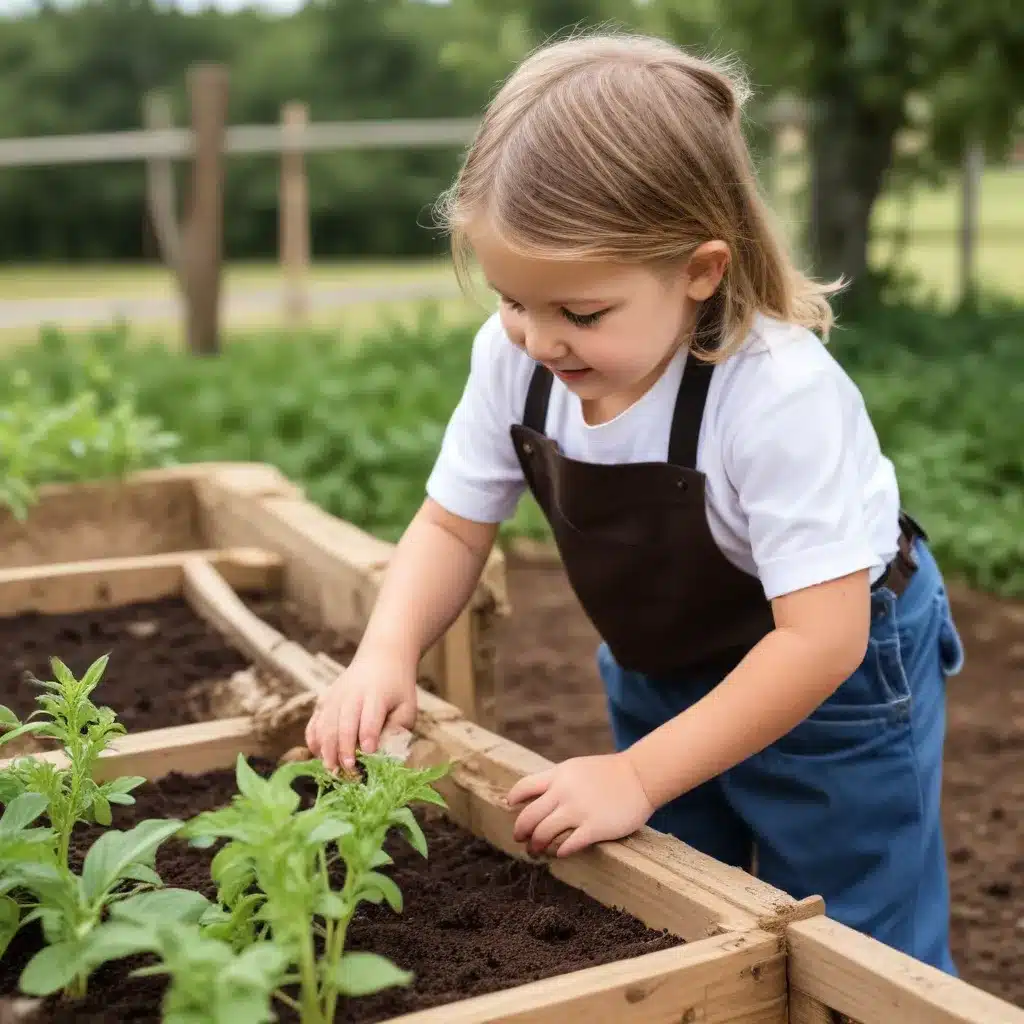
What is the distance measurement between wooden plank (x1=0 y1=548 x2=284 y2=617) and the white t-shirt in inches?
37.0

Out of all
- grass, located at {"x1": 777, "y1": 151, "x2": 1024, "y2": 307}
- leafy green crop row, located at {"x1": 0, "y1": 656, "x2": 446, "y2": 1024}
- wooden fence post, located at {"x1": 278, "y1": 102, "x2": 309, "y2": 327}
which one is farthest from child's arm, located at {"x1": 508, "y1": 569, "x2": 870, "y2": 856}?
wooden fence post, located at {"x1": 278, "y1": 102, "x2": 309, "y2": 327}

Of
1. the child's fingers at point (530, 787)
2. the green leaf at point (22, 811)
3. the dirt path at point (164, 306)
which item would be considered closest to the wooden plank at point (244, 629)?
the child's fingers at point (530, 787)

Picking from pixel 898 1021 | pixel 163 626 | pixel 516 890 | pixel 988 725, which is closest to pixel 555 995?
pixel 898 1021

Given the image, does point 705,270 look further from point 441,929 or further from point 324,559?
point 324,559

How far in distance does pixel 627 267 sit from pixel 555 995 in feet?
2.76

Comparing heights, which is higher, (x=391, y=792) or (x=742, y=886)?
(x=391, y=792)

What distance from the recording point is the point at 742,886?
152 cm

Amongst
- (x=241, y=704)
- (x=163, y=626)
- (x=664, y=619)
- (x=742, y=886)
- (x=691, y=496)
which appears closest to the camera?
(x=742, y=886)

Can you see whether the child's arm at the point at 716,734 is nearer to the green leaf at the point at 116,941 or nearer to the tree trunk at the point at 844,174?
the green leaf at the point at 116,941

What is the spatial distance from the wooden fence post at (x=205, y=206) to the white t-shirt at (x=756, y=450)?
5.97 metres

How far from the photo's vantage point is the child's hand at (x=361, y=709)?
1.89m

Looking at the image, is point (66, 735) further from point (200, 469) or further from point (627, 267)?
point (200, 469)

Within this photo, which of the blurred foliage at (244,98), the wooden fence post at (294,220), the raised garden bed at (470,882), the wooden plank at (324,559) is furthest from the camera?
the blurred foliage at (244,98)

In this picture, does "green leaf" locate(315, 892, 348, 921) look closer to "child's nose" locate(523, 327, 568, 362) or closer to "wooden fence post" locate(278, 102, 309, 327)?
"child's nose" locate(523, 327, 568, 362)
